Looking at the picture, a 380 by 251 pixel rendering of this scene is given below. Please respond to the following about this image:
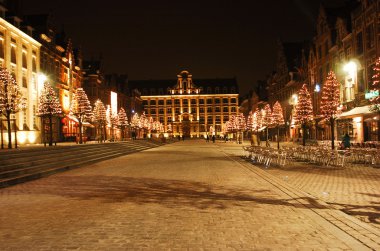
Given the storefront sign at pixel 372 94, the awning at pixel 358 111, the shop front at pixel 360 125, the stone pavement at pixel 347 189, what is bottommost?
the stone pavement at pixel 347 189

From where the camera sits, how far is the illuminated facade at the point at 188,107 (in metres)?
136

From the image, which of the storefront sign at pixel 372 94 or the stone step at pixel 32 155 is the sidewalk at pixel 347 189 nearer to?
the stone step at pixel 32 155

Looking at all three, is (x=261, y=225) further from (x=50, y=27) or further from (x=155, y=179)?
(x=50, y=27)

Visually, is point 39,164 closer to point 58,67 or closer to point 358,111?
point 358,111

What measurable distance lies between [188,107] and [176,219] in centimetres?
12908

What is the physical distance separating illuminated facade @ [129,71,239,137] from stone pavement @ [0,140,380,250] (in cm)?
12322

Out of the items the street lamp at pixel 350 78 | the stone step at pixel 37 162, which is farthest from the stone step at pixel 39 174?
the street lamp at pixel 350 78

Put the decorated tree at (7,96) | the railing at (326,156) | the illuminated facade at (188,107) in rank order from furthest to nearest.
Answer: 1. the illuminated facade at (188,107)
2. the decorated tree at (7,96)
3. the railing at (326,156)

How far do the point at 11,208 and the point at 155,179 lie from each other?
6433 millimetres

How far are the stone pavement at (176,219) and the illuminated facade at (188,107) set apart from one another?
123 metres

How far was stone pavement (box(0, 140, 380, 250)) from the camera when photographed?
20.6ft

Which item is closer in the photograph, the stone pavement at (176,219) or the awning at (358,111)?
the stone pavement at (176,219)

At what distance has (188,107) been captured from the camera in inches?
5389

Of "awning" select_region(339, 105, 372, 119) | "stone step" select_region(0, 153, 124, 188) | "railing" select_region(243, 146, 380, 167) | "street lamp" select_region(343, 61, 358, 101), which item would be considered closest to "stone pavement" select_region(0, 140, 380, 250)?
"stone step" select_region(0, 153, 124, 188)
